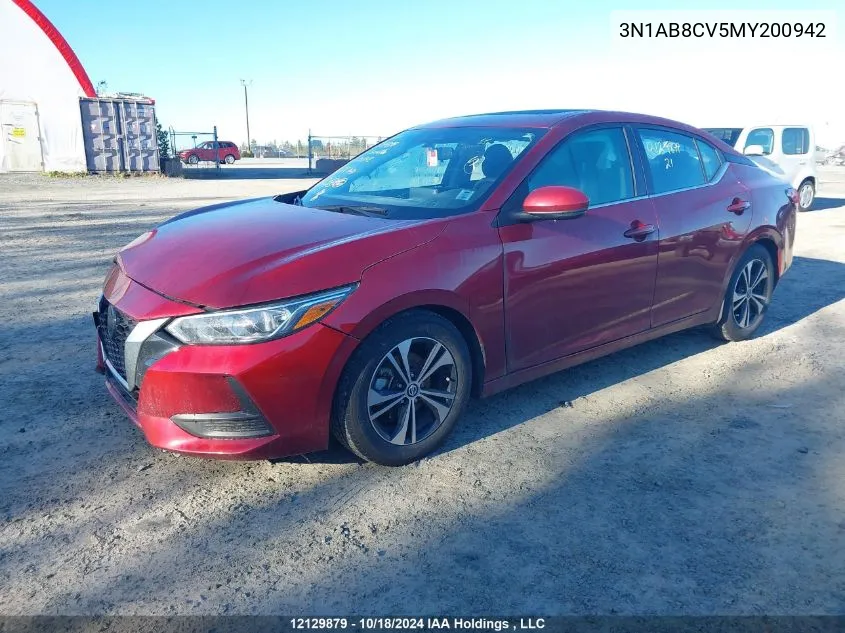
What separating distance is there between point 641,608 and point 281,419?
4.96 feet

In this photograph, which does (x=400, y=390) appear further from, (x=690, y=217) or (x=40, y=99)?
(x=40, y=99)

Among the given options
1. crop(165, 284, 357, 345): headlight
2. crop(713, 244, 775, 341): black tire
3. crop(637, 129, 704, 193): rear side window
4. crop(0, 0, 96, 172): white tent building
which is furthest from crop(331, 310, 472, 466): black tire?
crop(0, 0, 96, 172): white tent building

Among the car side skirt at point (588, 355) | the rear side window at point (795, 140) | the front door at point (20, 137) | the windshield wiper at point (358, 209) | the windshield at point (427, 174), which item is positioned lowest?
the car side skirt at point (588, 355)

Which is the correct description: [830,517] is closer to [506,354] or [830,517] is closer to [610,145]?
[506,354]

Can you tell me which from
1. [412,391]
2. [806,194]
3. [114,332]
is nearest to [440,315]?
[412,391]

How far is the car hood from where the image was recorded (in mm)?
2623

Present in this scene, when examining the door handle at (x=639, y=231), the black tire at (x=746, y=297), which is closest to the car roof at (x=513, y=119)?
the door handle at (x=639, y=231)

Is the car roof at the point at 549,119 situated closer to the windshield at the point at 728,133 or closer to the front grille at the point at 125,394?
the front grille at the point at 125,394

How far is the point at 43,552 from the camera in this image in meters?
2.39

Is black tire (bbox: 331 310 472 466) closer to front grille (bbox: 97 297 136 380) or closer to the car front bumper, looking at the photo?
the car front bumper

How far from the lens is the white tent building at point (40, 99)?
24.3 metres

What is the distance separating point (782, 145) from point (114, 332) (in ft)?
43.6

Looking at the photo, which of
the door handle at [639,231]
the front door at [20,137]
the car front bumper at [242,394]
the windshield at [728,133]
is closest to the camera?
the car front bumper at [242,394]

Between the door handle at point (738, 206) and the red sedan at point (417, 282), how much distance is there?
15mm
